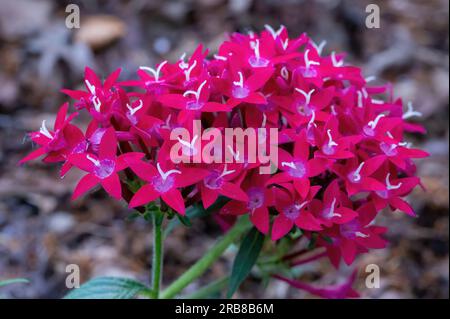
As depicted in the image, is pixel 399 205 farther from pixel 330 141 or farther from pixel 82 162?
pixel 82 162

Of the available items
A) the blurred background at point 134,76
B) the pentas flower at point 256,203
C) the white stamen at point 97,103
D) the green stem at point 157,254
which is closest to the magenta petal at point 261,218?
the pentas flower at point 256,203

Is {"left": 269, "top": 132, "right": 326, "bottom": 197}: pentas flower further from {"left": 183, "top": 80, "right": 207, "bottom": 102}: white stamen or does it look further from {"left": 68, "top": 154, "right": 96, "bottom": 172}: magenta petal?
{"left": 68, "top": 154, "right": 96, "bottom": 172}: magenta petal

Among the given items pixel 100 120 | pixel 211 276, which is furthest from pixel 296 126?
pixel 211 276

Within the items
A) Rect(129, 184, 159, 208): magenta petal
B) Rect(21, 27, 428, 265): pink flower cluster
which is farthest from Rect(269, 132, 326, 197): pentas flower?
Rect(129, 184, 159, 208): magenta petal

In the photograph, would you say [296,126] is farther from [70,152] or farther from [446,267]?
[446,267]

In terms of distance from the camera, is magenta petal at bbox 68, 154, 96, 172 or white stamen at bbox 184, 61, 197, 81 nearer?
magenta petal at bbox 68, 154, 96, 172
